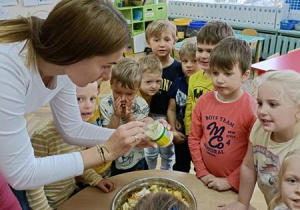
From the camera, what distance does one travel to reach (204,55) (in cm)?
166

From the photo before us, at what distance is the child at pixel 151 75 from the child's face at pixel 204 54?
0.78 ft

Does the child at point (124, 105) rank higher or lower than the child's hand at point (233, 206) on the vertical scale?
higher

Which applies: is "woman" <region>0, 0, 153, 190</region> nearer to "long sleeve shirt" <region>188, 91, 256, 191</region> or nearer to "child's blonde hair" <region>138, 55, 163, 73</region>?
"long sleeve shirt" <region>188, 91, 256, 191</region>

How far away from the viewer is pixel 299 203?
0.84m

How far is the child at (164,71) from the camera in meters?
1.85

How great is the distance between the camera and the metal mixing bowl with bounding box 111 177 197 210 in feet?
3.29

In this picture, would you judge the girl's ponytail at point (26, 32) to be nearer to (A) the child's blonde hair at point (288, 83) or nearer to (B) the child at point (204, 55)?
(A) the child's blonde hair at point (288, 83)

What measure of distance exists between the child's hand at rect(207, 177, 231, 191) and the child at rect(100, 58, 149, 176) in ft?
1.66

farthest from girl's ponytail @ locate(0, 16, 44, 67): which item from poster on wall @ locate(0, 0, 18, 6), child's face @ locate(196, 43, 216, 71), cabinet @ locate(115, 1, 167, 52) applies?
cabinet @ locate(115, 1, 167, 52)

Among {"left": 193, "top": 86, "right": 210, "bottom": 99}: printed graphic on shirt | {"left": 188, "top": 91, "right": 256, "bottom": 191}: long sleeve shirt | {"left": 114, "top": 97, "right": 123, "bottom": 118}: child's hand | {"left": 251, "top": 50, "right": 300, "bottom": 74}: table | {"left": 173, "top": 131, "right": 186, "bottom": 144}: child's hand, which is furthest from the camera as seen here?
{"left": 251, "top": 50, "right": 300, "bottom": 74}: table

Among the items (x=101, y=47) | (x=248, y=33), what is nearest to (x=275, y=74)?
(x=101, y=47)

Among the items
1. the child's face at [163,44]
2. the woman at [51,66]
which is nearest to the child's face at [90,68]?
the woman at [51,66]

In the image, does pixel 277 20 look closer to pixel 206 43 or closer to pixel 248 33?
pixel 248 33

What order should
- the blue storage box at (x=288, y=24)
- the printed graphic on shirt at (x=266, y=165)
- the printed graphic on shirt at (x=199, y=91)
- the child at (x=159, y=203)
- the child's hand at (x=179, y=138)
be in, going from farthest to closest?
1. the blue storage box at (x=288, y=24)
2. the child's hand at (x=179, y=138)
3. the printed graphic on shirt at (x=199, y=91)
4. the printed graphic on shirt at (x=266, y=165)
5. the child at (x=159, y=203)
